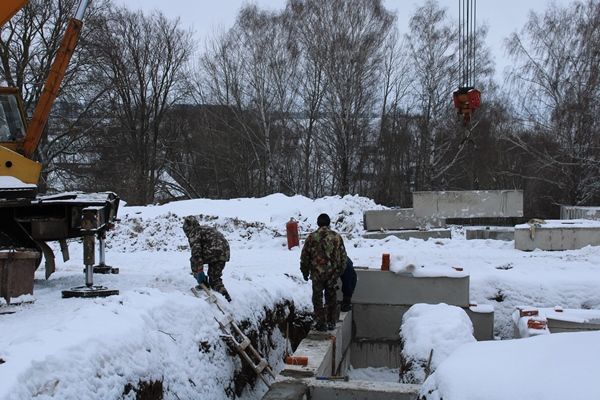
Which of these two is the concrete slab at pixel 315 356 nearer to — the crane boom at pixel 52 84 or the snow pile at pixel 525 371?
the snow pile at pixel 525 371

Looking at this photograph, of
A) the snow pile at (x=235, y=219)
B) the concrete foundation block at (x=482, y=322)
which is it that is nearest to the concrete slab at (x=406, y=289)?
the concrete foundation block at (x=482, y=322)

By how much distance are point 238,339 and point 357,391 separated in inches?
A: 61.6

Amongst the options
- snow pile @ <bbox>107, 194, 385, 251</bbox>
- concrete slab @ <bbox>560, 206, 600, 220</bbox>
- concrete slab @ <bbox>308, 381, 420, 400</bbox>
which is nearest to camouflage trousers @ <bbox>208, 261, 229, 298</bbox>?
concrete slab @ <bbox>308, 381, 420, 400</bbox>

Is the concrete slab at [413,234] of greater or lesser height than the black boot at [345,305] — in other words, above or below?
above

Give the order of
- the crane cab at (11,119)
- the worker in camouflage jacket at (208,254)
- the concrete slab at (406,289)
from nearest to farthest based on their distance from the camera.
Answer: the worker in camouflage jacket at (208,254), the crane cab at (11,119), the concrete slab at (406,289)

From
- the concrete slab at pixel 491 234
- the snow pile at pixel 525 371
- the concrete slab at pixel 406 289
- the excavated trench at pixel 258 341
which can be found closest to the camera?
the snow pile at pixel 525 371

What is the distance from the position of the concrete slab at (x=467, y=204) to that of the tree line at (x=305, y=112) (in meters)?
10.1

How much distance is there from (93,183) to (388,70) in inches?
654

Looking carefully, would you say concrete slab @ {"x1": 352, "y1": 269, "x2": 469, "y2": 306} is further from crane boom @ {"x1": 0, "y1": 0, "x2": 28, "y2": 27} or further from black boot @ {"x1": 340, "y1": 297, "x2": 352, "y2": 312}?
crane boom @ {"x1": 0, "y1": 0, "x2": 28, "y2": 27}

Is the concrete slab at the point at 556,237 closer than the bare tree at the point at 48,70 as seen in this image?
Yes

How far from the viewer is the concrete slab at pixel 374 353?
10266 millimetres

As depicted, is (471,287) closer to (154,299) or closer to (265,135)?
(154,299)

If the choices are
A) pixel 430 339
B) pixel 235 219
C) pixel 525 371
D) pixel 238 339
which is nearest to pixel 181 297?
pixel 238 339

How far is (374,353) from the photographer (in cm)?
1038
